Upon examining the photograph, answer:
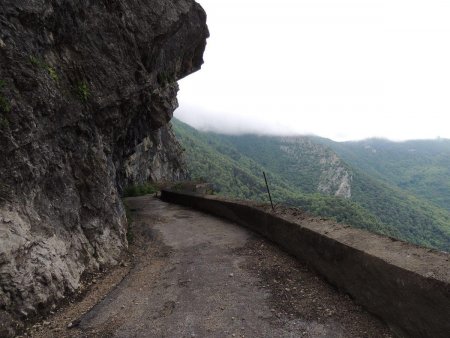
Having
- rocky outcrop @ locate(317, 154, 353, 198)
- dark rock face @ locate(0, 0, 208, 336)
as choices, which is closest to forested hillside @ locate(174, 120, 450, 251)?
rocky outcrop @ locate(317, 154, 353, 198)

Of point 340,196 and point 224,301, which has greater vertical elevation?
point 224,301

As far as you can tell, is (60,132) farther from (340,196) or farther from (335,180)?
(335,180)

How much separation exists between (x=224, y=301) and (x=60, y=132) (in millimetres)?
5550

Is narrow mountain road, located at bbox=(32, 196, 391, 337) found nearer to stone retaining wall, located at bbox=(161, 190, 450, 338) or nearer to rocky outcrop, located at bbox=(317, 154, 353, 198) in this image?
stone retaining wall, located at bbox=(161, 190, 450, 338)

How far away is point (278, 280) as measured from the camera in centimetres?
684

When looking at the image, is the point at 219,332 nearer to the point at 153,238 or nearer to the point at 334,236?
the point at 334,236

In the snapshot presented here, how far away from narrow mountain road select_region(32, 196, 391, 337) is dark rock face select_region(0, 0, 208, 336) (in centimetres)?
106

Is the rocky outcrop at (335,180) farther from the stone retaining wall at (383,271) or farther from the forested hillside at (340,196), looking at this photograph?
the stone retaining wall at (383,271)

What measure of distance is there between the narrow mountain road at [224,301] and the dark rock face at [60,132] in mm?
1058

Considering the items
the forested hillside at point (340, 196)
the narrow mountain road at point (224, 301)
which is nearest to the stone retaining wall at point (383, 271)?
the narrow mountain road at point (224, 301)

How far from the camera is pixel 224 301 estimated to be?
612 cm

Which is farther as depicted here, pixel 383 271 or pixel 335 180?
pixel 335 180

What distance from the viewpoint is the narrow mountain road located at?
16.9 feet

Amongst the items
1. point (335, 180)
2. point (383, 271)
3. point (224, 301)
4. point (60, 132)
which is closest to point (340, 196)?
point (335, 180)
